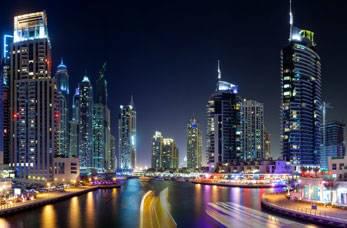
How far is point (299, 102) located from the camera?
173 metres

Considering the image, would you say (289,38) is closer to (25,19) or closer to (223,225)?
(25,19)

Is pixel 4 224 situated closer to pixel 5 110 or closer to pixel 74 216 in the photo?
pixel 74 216

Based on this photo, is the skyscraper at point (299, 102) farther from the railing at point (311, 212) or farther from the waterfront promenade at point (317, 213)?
the railing at point (311, 212)

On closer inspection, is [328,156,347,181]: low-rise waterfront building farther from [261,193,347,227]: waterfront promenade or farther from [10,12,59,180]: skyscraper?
[10,12,59,180]: skyscraper

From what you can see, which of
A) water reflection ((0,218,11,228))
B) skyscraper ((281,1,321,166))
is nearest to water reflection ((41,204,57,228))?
water reflection ((0,218,11,228))

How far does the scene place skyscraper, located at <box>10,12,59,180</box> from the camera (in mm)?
122125

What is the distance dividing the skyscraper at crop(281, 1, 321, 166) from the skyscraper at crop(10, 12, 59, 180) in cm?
8809

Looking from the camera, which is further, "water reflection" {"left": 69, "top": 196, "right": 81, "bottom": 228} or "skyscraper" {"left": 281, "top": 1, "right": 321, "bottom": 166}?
"skyscraper" {"left": 281, "top": 1, "right": 321, "bottom": 166}

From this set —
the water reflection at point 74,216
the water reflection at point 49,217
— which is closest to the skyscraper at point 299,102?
the water reflection at point 74,216

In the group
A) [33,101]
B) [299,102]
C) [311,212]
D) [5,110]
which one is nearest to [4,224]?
[311,212]

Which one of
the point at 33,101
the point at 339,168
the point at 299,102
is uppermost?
the point at 299,102

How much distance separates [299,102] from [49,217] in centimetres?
13425

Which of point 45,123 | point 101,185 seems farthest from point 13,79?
point 101,185

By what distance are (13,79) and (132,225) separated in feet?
336
